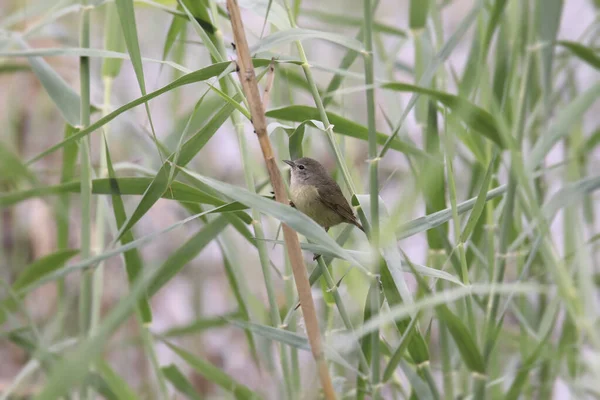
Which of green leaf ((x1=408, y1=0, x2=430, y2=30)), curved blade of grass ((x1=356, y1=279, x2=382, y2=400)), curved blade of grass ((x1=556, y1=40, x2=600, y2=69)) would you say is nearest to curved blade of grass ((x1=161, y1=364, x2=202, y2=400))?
curved blade of grass ((x1=356, y1=279, x2=382, y2=400))

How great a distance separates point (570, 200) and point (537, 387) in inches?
30.3

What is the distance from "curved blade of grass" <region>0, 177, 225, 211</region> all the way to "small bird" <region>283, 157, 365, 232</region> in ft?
1.50

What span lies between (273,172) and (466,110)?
28cm

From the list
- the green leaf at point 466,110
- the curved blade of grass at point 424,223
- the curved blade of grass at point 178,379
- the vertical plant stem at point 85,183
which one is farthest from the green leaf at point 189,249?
the green leaf at point 466,110

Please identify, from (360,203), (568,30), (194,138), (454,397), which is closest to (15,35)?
(194,138)

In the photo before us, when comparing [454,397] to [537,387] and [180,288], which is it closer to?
[537,387]

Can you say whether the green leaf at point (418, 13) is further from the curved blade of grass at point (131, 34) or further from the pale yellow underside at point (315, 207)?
the curved blade of grass at point (131, 34)

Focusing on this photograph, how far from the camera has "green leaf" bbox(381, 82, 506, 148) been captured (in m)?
0.92

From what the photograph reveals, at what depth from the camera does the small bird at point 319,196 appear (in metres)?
1.58

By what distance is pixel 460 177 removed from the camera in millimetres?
2078

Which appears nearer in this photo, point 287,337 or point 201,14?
point 287,337

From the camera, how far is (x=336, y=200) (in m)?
1.59

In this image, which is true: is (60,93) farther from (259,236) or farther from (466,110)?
(466,110)

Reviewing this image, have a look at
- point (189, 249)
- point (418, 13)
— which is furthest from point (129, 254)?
point (418, 13)
